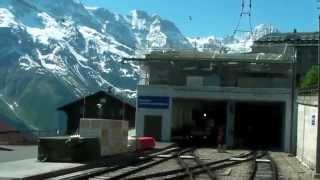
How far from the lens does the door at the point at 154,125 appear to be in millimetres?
72312

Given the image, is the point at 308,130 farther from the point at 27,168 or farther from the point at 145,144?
the point at 27,168

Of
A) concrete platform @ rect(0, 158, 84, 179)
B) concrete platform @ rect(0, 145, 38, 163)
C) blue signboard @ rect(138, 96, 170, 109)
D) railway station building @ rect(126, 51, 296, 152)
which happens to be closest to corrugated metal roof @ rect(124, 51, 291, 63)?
railway station building @ rect(126, 51, 296, 152)

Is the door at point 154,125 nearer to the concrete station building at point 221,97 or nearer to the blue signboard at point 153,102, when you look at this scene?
the concrete station building at point 221,97

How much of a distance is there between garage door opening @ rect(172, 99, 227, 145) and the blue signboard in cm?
391

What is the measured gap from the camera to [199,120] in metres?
86.6

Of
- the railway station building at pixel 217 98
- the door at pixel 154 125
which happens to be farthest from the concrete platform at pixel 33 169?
Answer: the door at pixel 154 125

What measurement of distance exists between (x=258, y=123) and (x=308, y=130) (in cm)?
5029

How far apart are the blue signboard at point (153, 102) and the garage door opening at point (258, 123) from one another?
1303 cm

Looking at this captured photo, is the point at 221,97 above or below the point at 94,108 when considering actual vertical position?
above

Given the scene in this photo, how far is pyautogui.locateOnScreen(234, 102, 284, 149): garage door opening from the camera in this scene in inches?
3360

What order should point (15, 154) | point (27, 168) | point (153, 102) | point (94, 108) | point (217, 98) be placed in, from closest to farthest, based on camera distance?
1. point (27, 168)
2. point (15, 154)
3. point (153, 102)
4. point (217, 98)
5. point (94, 108)

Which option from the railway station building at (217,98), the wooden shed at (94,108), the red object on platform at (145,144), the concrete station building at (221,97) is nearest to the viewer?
the red object on platform at (145,144)

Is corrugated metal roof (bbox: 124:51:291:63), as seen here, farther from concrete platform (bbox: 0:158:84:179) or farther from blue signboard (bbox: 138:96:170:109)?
concrete platform (bbox: 0:158:84:179)

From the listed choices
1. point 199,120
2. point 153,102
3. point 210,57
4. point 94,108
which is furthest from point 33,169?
point 199,120
